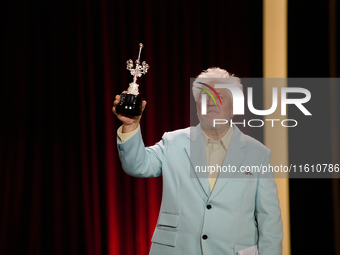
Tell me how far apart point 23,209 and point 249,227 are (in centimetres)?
165

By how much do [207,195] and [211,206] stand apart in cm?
5

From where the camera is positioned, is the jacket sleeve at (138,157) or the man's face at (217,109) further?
the man's face at (217,109)

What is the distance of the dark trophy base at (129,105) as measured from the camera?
1.33 meters

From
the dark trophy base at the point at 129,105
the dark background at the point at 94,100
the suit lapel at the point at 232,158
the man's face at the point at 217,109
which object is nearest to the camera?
the dark trophy base at the point at 129,105

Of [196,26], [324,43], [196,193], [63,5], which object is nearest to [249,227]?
[196,193]

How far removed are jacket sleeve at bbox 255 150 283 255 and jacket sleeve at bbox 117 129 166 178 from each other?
17.3 inches

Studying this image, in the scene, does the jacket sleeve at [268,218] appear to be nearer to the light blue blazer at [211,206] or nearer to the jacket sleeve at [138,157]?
the light blue blazer at [211,206]

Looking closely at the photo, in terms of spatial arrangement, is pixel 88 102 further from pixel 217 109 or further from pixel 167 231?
pixel 167 231

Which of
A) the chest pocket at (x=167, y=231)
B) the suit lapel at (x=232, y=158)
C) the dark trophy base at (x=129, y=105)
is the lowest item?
the chest pocket at (x=167, y=231)

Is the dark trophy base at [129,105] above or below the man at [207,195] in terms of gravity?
above

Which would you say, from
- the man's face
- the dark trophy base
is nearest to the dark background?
the man's face

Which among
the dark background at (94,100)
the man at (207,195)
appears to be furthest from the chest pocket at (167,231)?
the dark background at (94,100)

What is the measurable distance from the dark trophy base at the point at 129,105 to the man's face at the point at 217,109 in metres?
0.35

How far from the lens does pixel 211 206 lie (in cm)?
143
